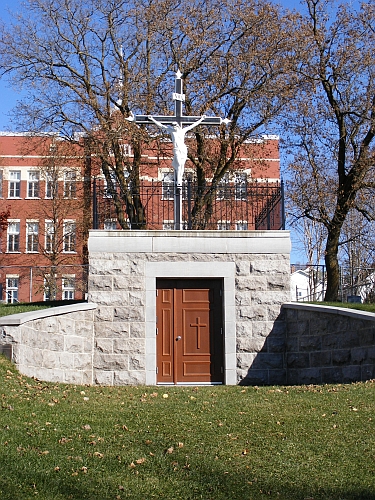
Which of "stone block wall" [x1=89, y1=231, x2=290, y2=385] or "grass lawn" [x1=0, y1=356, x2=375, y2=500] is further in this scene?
"stone block wall" [x1=89, y1=231, x2=290, y2=385]

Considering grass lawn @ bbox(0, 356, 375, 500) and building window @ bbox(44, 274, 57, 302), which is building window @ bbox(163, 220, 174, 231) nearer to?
grass lawn @ bbox(0, 356, 375, 500)

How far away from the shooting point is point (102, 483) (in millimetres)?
5750

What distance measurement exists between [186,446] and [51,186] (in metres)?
35.1

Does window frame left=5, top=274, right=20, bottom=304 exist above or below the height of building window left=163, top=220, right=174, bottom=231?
below

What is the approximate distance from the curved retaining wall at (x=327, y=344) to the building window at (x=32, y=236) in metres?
30.8

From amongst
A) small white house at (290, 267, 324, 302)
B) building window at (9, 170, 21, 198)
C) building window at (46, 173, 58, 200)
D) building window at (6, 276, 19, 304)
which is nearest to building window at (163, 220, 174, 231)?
small white house at (290, 267, 324, 302)

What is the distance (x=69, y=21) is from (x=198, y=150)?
651 cm

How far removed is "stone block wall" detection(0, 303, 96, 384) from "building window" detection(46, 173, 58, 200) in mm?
23810

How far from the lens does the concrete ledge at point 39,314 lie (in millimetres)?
10664

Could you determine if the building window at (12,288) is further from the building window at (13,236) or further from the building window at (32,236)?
the building window at (13,236)

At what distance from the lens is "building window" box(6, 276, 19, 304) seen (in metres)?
38.7

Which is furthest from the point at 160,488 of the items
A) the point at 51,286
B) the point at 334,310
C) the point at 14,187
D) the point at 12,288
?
the point at 14,187

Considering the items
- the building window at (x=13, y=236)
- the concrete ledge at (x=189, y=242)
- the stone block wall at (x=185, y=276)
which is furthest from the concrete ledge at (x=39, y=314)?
the building window at (x=13, y=236)

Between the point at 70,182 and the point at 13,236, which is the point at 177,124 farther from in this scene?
the point at 13,236
